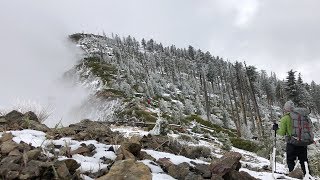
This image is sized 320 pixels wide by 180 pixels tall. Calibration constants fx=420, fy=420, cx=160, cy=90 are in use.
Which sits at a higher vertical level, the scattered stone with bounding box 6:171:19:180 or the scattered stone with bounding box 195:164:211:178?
the scattered stone with bounding box 195:164:211:178

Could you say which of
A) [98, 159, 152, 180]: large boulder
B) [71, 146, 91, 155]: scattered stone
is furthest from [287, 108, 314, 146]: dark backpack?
[98, 159, 152, 180]: large boulder

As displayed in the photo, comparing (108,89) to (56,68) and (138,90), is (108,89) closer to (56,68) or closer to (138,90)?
(138,90)

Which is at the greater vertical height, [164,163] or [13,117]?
[13,117]

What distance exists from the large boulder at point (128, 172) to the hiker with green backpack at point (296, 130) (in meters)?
4.93

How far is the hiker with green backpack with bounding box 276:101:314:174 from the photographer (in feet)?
29.3

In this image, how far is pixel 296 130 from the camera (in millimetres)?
8977

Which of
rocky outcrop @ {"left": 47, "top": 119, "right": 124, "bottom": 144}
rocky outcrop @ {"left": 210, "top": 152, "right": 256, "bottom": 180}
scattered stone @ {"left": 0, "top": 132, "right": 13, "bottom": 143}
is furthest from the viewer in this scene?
rocky outcrop @ {"left": 47, "top": 119, "right": 124, "bottom": 144}

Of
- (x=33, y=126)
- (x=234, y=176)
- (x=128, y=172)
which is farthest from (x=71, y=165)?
(x=33, y=126)

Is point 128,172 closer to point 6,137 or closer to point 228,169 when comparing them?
point 228,169

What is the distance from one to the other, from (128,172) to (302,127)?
525cm

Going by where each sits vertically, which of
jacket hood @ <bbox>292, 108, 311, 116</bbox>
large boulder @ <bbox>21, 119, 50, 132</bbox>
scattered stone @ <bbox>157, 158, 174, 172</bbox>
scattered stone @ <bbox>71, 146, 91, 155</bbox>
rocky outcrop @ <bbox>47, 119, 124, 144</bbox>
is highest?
jacket hood @ <bbox>292, 108, 311, 116</bbox>

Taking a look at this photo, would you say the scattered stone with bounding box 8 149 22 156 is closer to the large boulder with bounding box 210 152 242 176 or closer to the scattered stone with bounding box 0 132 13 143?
the scattered stone with bounding box 0 132 13 143

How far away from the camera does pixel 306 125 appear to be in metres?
8.96

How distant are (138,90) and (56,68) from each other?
36633mm
